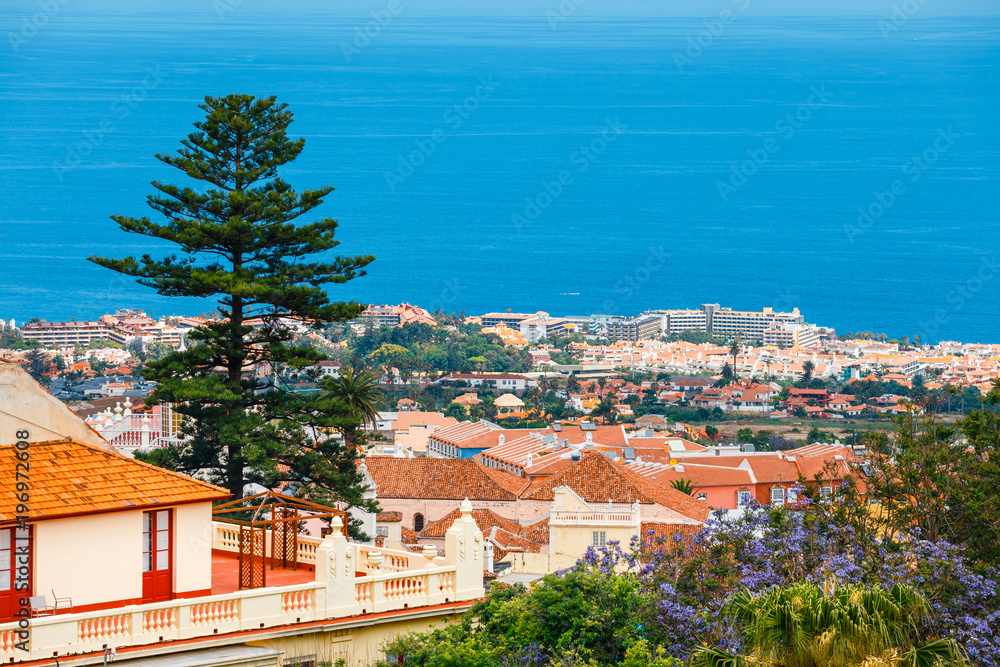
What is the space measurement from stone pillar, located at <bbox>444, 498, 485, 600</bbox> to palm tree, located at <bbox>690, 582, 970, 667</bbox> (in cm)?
438

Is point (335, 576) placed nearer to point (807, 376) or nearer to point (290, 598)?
point (290, 598)

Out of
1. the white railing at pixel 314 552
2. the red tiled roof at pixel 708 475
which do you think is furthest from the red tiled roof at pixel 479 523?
the white railing at pixel 314 552

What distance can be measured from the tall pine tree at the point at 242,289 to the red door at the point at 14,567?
14.0 metres

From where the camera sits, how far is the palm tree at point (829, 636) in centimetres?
1334

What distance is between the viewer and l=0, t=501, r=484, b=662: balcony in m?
15.0

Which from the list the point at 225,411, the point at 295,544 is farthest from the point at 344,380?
the point at 295,544

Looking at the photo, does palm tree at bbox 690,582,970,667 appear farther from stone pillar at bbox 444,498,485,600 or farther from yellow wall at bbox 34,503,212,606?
yellow wall at bbox 34,503,212,606

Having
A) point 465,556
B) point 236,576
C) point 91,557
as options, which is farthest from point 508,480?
point 91,557

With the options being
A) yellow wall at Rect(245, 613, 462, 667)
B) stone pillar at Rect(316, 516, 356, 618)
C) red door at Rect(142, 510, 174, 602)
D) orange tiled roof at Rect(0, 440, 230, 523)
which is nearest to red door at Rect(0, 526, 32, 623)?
orange tiled roof at Rect(0, 440, 230, 523)

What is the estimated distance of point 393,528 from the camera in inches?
1955

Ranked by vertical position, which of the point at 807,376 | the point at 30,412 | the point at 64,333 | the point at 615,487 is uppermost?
the point at 64,333

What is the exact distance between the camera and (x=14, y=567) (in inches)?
613

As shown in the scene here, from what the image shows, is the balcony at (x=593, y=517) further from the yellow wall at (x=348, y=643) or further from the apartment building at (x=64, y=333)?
the apartment building at (x=64, y=333)

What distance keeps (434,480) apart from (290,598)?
4091 centimetres
